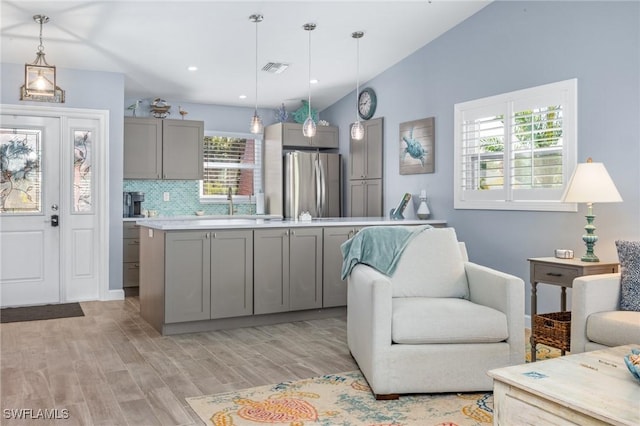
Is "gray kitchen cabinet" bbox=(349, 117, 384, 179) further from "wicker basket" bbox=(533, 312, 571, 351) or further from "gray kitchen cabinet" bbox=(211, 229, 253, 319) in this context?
"wicker basket" bbox=(533, 312, 571, 351)

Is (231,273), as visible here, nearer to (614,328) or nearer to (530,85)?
(614,328)

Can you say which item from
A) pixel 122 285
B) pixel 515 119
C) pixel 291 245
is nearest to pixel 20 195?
pixel 122 285

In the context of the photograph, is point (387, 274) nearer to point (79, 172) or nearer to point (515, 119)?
point (515, 119)

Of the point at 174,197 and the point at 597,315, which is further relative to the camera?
the point at 174,197

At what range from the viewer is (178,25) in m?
4.80

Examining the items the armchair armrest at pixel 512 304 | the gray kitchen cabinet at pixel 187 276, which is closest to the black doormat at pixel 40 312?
the gray kitchen cabinet at pixel 187 276

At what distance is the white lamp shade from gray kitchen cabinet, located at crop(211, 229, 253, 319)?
2.64m

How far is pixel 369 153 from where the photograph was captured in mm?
6836

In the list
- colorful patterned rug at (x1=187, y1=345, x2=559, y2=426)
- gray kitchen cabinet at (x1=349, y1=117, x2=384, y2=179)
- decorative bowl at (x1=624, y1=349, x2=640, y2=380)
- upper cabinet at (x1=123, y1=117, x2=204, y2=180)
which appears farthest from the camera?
gray kitchen cabinet at (x1=349, y1=117, x2=384, y2=179)

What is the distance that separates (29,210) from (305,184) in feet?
10.8

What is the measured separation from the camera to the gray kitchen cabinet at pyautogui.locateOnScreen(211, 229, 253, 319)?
454 centimetres

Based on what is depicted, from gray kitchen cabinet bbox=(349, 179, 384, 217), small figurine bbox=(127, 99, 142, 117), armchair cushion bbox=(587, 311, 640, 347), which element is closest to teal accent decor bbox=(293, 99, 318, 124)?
gray kitchen cabinet bbox=(349, 179, 384, 217)

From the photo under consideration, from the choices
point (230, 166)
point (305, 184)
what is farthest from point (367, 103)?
point (230, 166)

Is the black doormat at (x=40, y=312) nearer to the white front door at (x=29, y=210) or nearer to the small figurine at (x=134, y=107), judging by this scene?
the white front door at (x=29, y=210)
